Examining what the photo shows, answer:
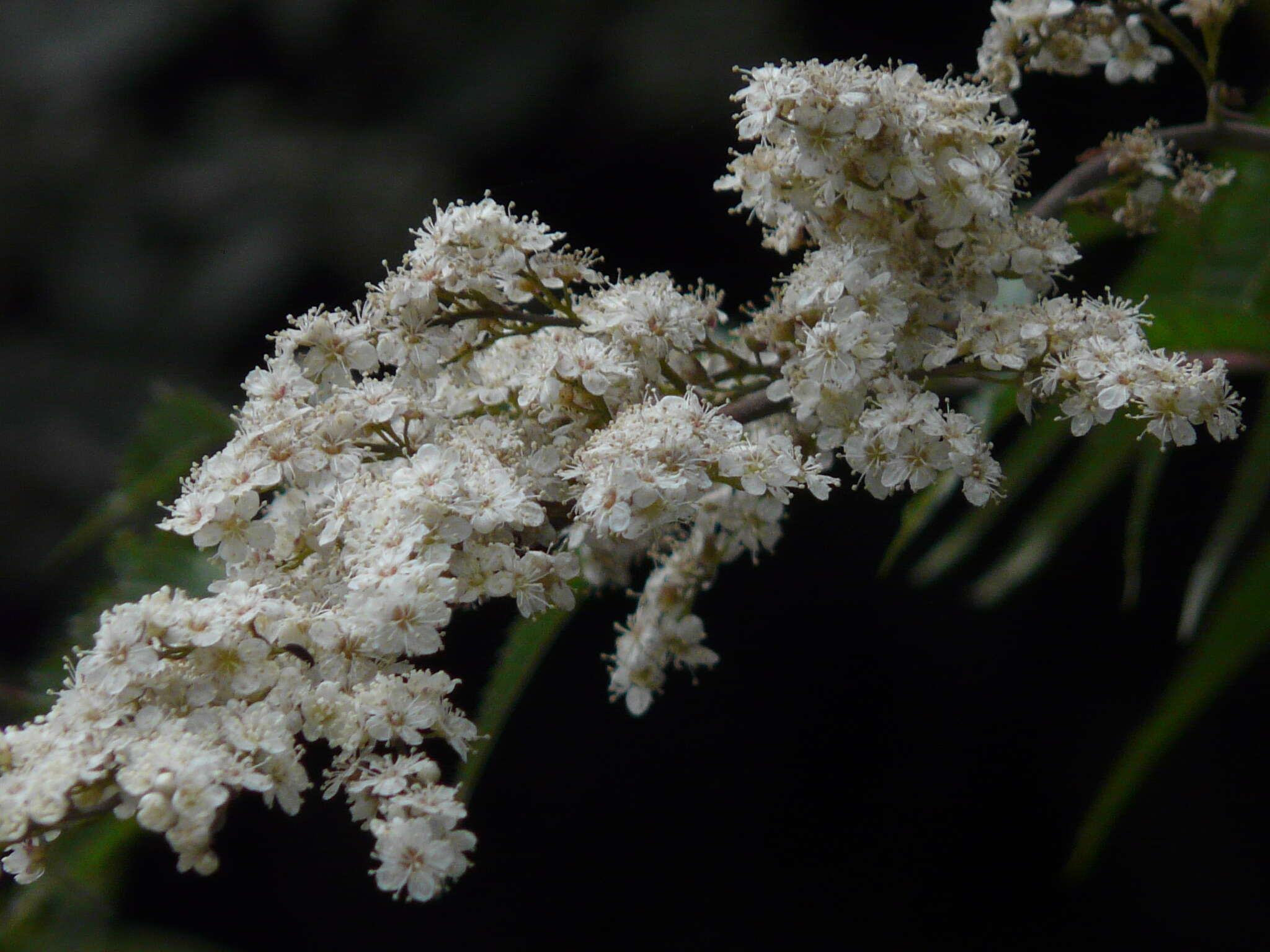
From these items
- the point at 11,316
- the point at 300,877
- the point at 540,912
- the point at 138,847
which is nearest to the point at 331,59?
the point at 11,316

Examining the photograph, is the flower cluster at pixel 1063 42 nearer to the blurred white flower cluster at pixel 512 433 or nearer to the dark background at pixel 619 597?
the blurred white flower cluster at pixel 512 433

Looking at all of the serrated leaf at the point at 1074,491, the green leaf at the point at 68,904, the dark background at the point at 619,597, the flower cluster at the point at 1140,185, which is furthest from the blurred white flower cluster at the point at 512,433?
the dark background at the point at 619,597

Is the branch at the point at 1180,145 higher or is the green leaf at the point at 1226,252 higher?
the green leaf at the point at 1226,252

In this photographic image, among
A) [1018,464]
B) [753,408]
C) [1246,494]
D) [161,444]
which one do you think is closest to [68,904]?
[161,444]

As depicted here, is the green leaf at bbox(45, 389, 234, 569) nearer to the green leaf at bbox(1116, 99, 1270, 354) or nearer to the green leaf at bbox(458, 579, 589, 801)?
the green leaf at bbox(458, 579, 589, 801)

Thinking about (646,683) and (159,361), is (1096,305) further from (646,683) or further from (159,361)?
(159,361)

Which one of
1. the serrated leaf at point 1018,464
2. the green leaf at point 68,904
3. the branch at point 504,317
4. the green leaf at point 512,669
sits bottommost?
the green leaf at point 68,904

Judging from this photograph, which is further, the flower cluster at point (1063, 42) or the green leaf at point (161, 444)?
the green leaf at point (161, 444)

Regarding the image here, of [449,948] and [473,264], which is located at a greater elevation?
[473,264]
